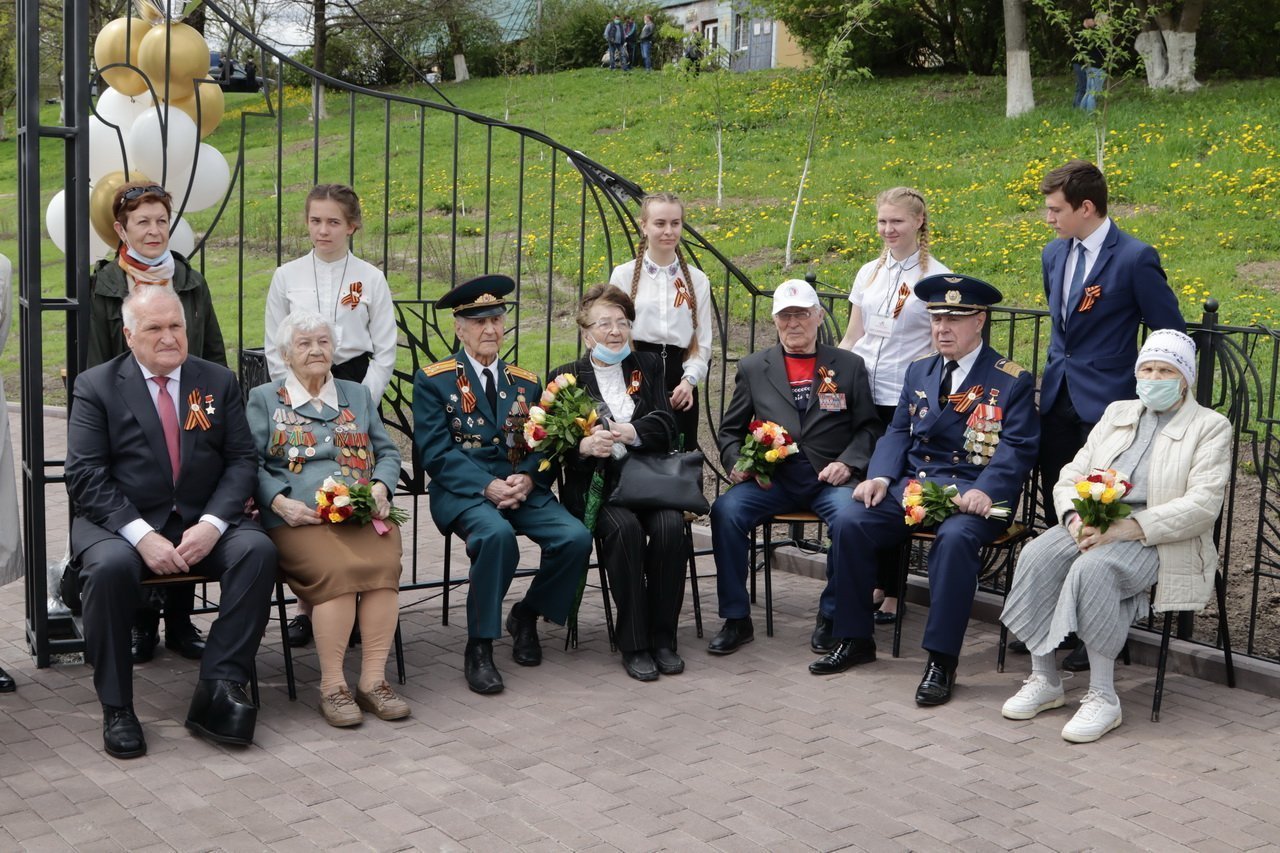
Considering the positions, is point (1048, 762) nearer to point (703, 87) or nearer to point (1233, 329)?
point (1233, 329)

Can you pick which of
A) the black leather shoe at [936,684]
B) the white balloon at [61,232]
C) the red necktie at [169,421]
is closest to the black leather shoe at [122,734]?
the red necktie at [169,421]

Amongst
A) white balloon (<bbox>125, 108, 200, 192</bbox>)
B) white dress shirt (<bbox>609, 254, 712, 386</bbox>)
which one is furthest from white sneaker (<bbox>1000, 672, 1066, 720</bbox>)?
white balloon (<bbox>125, 108, 200, 192</bbox>)

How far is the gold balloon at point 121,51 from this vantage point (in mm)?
5391

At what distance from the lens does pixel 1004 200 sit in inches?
684

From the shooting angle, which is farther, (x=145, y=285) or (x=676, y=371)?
(x=676, y=371)

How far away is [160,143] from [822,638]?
3341 millimetres

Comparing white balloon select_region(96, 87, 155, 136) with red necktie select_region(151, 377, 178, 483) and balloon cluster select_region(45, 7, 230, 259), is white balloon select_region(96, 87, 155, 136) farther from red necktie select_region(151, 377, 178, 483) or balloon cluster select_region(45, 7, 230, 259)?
red necktie select_region(151, 377, 178, 483)

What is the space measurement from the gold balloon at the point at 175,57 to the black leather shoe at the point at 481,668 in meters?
2.51

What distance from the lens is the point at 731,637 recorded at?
18.5ft

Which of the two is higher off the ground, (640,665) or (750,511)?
(750,511)

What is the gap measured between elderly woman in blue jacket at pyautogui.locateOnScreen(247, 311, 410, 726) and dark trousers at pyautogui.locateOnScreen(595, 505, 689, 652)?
882 mm

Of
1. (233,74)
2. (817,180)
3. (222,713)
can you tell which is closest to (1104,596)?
(222,713)

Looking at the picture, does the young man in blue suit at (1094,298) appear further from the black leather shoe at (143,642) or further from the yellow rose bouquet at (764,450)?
the black leather shoe at (143,642)

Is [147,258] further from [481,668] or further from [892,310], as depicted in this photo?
[892,310]
